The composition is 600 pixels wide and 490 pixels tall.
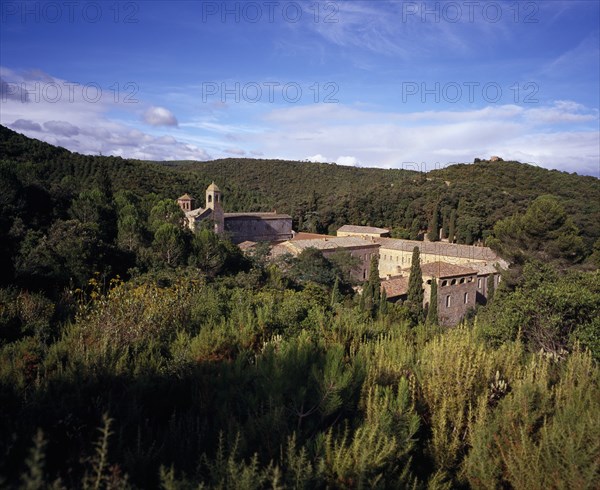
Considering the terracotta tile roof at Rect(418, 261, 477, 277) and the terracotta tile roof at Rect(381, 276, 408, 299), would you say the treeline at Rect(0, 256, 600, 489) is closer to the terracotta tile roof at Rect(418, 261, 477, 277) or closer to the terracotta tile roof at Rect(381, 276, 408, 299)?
the terracotta tile roof at Rect(381, 276, 408, 299)

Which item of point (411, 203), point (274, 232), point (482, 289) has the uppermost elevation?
point (411, 203)

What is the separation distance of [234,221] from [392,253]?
15.3 m

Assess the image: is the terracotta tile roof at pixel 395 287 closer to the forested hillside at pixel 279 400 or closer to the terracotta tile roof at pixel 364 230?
the terracotta tile roof at pixel 364 230

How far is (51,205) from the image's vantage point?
17828mm

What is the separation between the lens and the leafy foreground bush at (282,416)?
6.54 feet

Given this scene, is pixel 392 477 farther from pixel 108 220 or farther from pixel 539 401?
pixel 108 220

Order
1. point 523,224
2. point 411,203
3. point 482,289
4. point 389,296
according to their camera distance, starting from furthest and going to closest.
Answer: point 411,203
point 482,289
point 389,296
point 523,224

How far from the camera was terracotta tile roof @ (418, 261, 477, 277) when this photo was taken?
26173 mm

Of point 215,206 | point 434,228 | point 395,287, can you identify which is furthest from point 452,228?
point 215,206

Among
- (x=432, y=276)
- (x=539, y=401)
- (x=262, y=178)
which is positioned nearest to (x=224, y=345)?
(x=539, y=401)

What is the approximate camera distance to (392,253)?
37.5 m

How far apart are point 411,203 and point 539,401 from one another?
4949 cm

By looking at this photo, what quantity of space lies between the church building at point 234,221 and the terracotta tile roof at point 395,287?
13638 mm

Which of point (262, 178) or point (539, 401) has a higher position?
point (262, 178)
